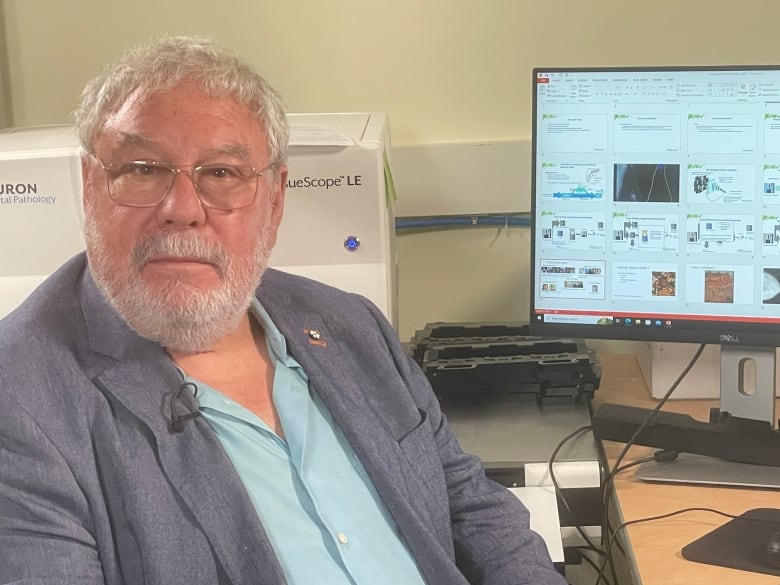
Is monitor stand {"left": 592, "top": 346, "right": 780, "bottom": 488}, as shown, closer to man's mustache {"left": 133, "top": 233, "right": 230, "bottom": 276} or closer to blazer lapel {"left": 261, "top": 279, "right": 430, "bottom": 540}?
blazer lapel {"left": 261, "top": 279, "right": 430, "bottom": 540}

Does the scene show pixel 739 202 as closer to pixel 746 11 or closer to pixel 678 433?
pixel 678 433

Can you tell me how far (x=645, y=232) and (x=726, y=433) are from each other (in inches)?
14.0

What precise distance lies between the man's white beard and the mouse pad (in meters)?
0.72

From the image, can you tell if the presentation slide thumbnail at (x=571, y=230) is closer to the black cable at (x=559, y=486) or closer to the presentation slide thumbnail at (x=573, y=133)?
the presentation slide thumbnail at (x=573, y=133)

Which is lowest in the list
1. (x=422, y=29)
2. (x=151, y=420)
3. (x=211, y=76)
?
(x=151, y=420)

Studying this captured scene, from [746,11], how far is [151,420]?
1.56 m

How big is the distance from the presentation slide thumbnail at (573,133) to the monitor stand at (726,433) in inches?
16.2

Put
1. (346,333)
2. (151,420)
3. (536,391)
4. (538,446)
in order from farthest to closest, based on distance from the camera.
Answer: (536,391)
(538,446)
(346,333)
(151,420)

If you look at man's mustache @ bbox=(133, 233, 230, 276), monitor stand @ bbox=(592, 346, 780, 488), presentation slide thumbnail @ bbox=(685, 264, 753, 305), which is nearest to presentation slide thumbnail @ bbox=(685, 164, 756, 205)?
presentation slide thumbnail @ bbox=(685, 264, 753, 305)

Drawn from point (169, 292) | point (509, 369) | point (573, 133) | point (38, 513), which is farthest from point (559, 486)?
point (38, 513)

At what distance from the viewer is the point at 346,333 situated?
1.43 metres

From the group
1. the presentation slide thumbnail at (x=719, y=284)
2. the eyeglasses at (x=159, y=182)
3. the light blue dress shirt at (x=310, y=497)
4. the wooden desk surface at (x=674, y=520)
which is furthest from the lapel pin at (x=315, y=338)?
the presentation slide thumbnail at (x=719, y=284)

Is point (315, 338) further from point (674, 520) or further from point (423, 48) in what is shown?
point (423, 48)

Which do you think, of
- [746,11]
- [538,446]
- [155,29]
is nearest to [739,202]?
[538,446]
